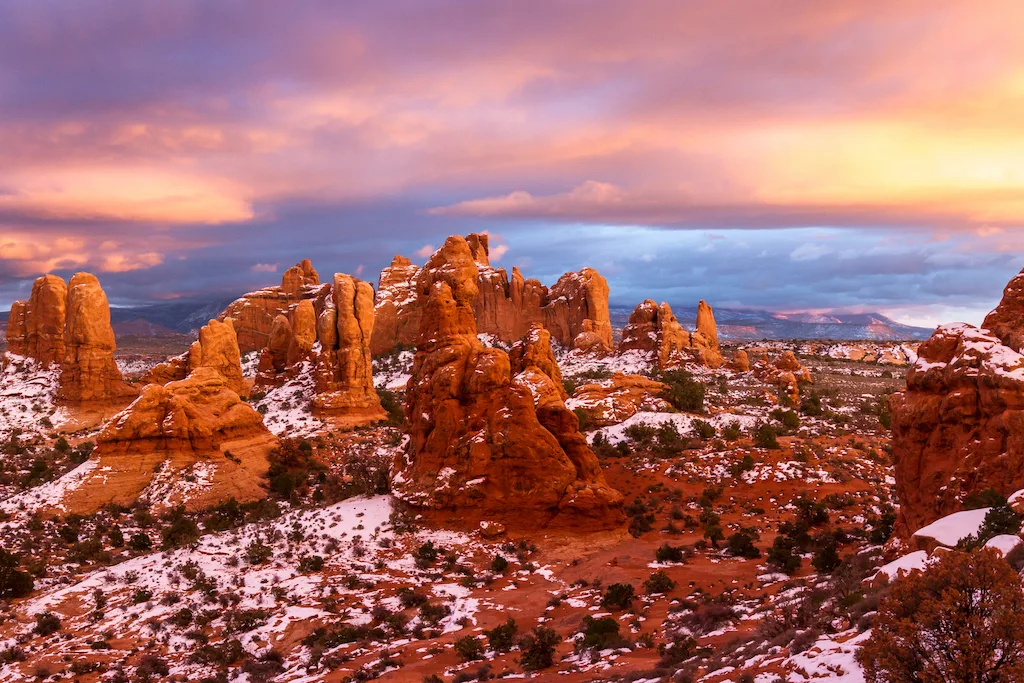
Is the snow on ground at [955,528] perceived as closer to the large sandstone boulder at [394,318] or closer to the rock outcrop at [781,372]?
the rock outcrop at [781,372]

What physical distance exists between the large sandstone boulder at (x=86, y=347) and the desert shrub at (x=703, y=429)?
44364mm

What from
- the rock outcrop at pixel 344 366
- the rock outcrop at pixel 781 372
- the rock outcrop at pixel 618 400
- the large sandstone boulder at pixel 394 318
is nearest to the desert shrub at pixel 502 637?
the rock outcrop at pixel 618 400

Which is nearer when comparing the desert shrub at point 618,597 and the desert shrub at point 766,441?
the desert shrub at point 618,597

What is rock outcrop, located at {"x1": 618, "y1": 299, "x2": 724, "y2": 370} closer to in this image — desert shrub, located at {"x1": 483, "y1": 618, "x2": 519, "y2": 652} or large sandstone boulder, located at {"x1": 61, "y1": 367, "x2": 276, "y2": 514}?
large sandstone boulder, located at {"x1": 61, "y1": 367, "x2": 276, "y2": 514}

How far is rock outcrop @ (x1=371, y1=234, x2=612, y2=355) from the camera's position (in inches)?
3809

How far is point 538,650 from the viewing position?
15961 mm

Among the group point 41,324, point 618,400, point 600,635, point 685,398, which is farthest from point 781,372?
point 41,324

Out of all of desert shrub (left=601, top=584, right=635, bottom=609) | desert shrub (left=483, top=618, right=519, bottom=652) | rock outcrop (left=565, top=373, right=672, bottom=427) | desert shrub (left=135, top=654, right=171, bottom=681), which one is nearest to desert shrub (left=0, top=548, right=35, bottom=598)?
desert shrub (left=135, top=654, right=171, bottom=681)

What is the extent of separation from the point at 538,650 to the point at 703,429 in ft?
85.0

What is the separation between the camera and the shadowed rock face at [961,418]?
571 inches

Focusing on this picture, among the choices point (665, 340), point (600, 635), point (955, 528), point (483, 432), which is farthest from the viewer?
point (665, 340)

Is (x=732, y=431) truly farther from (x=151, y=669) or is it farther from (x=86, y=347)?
(x=86, y=347)

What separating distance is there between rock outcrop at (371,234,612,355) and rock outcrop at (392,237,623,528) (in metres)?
63.5

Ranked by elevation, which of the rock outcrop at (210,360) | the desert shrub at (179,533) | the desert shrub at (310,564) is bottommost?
the desert shrub at (310,564)
